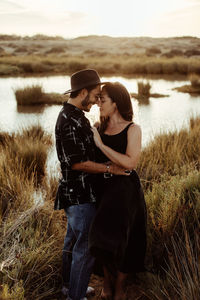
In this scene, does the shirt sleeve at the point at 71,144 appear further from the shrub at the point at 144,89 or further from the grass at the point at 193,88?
the grass at the point at 193,88

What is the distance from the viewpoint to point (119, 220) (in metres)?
2.09

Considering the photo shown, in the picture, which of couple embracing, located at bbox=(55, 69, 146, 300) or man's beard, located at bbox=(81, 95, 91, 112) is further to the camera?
man's beard, located at bbox=(81, 95, 91, 112)

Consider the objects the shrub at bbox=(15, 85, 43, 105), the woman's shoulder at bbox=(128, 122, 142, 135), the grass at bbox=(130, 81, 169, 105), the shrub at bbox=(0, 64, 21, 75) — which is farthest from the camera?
the shrub at bbox=(0, 64, 21, 75)

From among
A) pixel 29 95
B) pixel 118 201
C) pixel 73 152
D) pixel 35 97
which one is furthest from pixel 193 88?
pixel 73 152

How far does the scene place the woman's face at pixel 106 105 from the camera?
7.61ft

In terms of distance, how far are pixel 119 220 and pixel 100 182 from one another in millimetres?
304

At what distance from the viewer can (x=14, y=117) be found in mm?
9352

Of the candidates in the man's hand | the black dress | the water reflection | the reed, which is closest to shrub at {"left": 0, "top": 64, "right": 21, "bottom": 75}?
the water reflection

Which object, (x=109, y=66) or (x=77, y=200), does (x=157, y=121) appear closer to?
(x=77, y=200)

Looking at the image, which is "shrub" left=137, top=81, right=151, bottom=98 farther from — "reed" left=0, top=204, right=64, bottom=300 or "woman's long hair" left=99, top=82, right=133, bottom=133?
"woman's long hair" left=99, top=82, right=133, bottom=133

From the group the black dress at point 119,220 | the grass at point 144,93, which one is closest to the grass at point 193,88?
the grass at point 144,93

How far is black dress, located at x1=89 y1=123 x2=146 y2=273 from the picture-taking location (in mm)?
2018

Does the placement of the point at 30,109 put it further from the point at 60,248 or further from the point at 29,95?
the point at 60,248

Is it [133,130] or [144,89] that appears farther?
[144,89]
